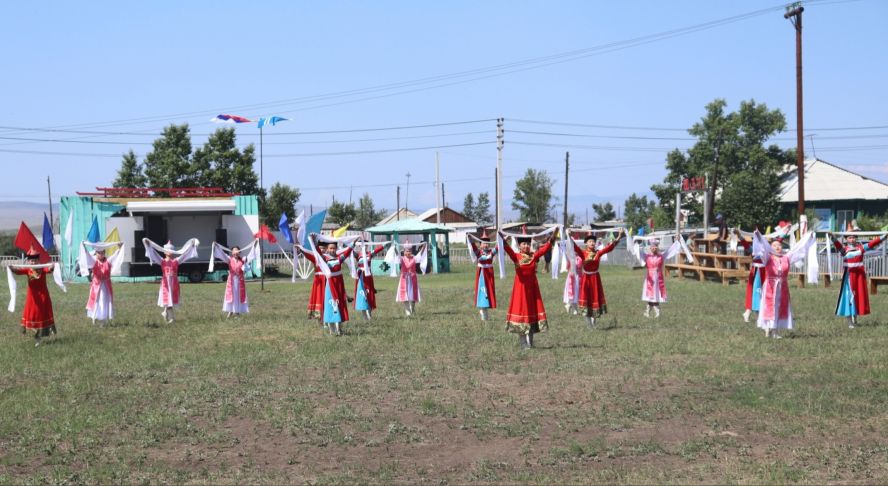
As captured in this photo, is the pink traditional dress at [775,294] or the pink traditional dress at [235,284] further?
the pink traditional dress at [235,284]

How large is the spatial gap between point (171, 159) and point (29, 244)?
42238mm

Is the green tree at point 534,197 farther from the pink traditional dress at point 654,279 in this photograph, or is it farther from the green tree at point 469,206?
the pink traditional dress at point 654,279

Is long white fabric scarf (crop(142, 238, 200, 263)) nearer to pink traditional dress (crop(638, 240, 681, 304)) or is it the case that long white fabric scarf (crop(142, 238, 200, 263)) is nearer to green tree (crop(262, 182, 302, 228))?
pink traditional dress (crop(638, 240, 681, 304))

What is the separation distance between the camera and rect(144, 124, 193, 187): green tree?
60.6m

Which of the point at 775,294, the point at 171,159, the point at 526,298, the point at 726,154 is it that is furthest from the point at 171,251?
the point at 726,154

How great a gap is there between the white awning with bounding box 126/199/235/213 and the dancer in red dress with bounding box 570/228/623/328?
29333 millimetres

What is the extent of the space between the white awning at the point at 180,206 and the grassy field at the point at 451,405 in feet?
83.1

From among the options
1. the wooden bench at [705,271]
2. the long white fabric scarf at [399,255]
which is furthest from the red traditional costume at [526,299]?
the wooden bench at [705,271]

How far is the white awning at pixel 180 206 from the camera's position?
45.1m

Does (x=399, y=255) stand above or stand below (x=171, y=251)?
below

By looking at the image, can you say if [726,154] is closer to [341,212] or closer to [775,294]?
[341,212]

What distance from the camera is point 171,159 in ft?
198

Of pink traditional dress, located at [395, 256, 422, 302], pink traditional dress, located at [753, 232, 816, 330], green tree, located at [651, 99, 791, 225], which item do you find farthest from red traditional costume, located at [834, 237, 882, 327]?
green tree, located at [651, 99, 791, 225]

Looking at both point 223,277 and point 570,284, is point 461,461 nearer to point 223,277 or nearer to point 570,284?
point 570,284
